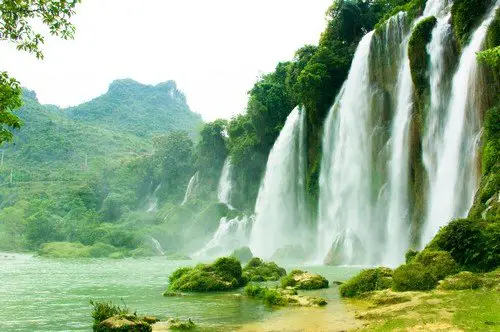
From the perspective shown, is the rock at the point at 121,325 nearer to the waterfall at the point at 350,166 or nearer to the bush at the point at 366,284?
the bush at the point at 366,284

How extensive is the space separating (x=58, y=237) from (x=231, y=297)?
5359 centimetres

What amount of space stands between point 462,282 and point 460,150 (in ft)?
39.1

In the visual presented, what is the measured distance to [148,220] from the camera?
63.5 m

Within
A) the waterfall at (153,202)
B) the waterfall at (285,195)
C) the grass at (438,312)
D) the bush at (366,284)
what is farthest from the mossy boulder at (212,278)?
the waterfall at (153,202)

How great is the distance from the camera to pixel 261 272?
700 inches

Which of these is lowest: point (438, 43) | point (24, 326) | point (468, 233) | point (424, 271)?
point (24, 326)

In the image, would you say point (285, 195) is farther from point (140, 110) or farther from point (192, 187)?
point (140, 110)

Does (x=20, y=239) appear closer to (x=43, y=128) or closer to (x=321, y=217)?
(x=321, y=217)

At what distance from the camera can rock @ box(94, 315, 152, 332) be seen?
7513mm

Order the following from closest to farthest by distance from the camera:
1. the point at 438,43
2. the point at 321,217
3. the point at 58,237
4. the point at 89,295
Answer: the point at 89,295 → the point at 438,43 → the point at 321,217 → the point at 58,237

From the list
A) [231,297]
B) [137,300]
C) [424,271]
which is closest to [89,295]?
[137,300]

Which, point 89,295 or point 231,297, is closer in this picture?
point 231,297

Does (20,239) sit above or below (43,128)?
below

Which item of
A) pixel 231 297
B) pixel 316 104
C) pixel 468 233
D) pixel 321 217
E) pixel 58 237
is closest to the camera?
pixel 468 233
